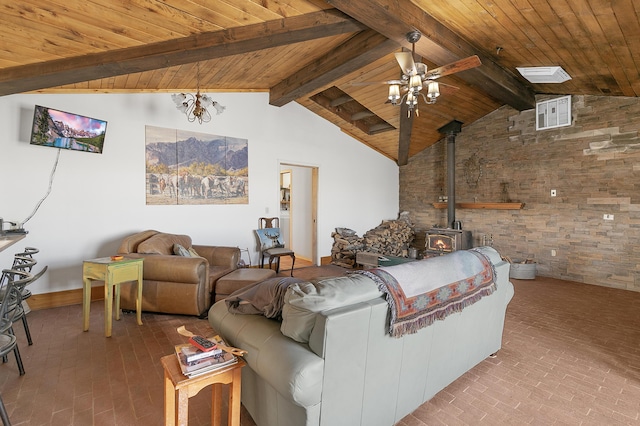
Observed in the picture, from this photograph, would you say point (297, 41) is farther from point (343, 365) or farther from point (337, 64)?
point (343, 365)

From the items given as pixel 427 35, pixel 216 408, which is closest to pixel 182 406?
pixel 216 408

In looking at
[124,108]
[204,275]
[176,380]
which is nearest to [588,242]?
[204,275]

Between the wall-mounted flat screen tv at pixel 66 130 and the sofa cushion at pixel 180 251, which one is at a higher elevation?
the wall-mounted flat screen tv at pixel 66 130

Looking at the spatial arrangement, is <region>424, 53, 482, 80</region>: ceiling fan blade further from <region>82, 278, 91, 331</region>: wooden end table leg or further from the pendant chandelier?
<region>82, 278, 91, 331</region>: wooden end table leg

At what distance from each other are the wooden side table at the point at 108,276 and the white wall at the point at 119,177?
1.10m

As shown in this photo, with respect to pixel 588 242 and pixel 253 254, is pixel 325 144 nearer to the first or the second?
pixel 253 254

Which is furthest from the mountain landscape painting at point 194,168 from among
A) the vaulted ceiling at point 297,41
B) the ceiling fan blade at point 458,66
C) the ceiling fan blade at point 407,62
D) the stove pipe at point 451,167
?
the stove pipe at point 451,167

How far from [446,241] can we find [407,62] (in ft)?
14.1

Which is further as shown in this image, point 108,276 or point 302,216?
point 302,216

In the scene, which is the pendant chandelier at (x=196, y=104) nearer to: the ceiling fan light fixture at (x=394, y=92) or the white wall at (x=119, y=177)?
the white wall at (x=119, y=177)

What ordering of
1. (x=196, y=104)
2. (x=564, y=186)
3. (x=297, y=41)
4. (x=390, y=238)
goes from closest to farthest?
(x=297, y=41), (x=196, y=104), (x=564, y=186), (x=390, y=238)

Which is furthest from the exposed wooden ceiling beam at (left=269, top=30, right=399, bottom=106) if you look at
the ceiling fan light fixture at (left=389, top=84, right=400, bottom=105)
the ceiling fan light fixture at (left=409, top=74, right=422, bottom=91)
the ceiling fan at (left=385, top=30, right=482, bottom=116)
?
the ceiling fan light fixture at (left=409, top=74, right=422, bottom=91)

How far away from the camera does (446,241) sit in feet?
20.8

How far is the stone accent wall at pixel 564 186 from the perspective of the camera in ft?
15.8
